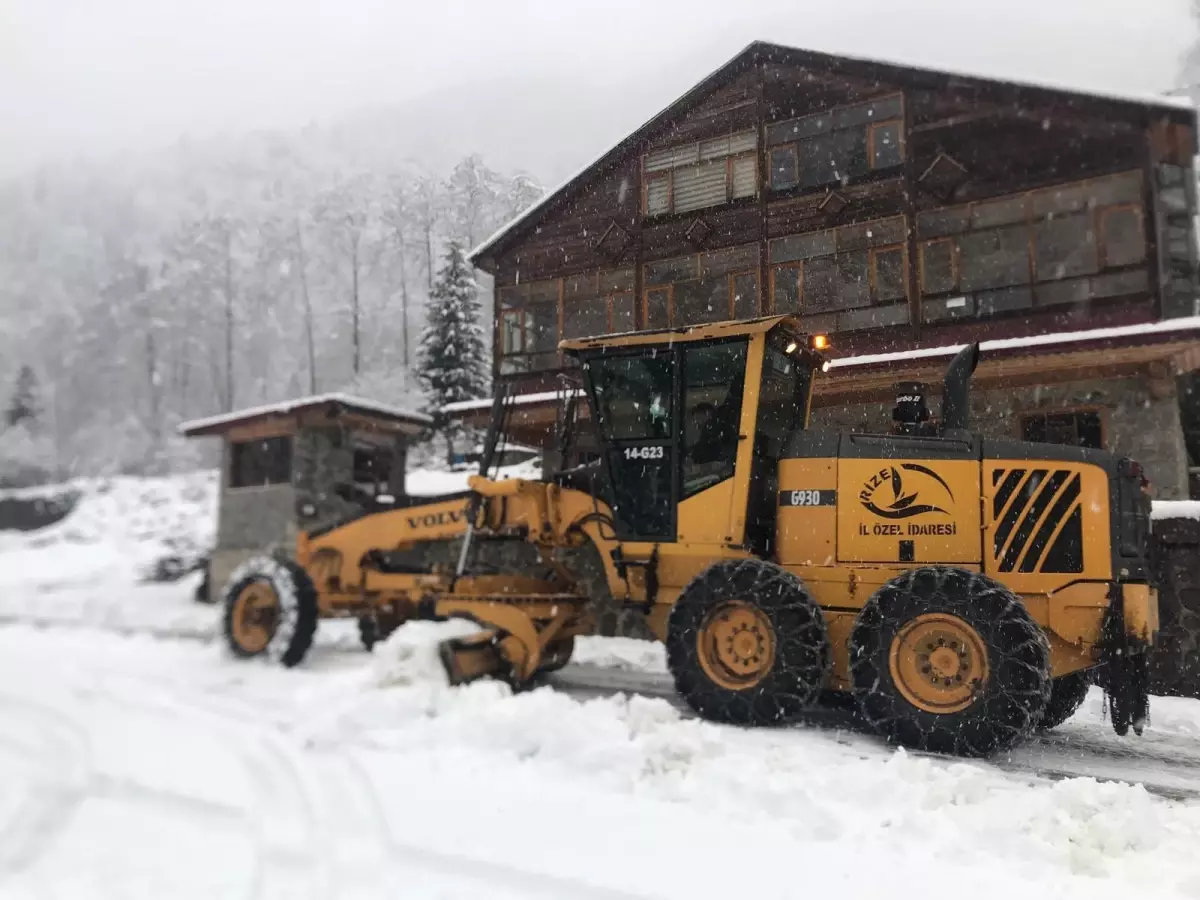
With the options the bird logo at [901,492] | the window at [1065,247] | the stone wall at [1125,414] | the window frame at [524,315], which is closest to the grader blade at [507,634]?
the bird logo at [901,492]

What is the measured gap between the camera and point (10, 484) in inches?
743

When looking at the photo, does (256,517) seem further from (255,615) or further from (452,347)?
(255,615)

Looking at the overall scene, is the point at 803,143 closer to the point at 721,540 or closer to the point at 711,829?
the point at 721,540

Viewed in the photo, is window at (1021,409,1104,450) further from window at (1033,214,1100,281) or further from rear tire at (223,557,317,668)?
rear tire at (223,557,317,668)

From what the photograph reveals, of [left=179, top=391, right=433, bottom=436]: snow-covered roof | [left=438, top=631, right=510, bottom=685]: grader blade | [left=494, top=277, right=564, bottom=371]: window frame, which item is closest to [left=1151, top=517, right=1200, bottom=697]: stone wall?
[left=438, top=631, right=510, bottom=685]: grader blade

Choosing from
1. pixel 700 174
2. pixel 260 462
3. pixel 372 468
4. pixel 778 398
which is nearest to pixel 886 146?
pixel 700 174

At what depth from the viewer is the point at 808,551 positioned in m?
4.99

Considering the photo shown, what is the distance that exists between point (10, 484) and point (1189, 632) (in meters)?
23.8

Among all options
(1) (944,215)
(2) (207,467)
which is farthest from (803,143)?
(2) (207,467)

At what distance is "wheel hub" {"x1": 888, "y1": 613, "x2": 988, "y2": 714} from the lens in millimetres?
4141

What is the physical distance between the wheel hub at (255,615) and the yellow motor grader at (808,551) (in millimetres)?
1775

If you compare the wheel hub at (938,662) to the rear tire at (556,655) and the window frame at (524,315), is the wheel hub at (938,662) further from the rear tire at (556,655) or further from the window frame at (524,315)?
the window frame at (524,315)

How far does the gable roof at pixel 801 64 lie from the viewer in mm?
10000

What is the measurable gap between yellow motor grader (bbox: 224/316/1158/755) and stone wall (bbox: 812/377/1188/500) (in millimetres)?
4295
